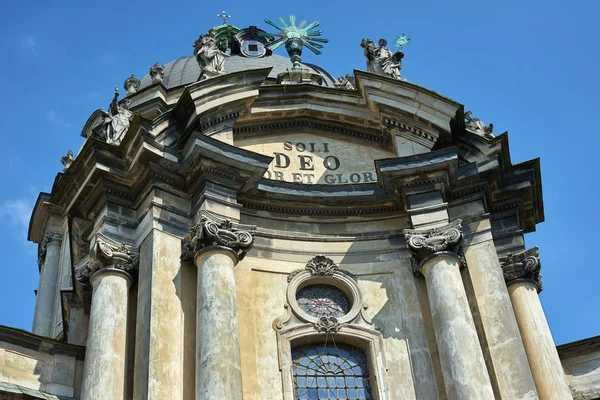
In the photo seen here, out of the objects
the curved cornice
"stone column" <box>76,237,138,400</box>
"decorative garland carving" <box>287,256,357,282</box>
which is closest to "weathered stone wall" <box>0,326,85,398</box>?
"stone column" <box>76,237,138,400</box>

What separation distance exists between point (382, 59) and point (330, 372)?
7.93m

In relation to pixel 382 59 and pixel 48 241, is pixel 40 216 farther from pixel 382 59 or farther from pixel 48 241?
pixel 382 59

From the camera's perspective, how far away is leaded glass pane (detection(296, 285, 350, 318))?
58.1ft

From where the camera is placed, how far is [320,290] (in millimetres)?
18156

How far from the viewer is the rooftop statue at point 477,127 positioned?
20406mm

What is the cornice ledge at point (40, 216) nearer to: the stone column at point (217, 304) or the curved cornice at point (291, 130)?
the curved cornice at point (291, 130)

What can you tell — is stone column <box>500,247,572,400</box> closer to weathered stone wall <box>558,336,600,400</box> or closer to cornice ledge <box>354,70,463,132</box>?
weathered stone wall <box>558,336,600,400</box>

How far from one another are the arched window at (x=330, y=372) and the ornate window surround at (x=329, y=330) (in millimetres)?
129

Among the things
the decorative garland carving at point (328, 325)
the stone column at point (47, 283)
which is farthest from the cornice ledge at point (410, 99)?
the stone column at point (47, 283)

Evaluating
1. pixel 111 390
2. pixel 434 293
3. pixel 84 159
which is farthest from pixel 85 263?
pixel 434 293

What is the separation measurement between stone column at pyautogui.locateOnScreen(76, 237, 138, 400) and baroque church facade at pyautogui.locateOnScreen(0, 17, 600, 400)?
0.12 ft

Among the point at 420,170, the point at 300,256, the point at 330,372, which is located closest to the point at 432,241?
the point at 420,170

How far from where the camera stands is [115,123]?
754 inches

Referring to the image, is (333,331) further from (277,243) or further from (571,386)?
(571,386)
